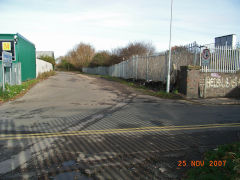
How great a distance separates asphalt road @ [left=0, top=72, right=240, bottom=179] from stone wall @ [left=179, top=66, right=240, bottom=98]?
486 cm

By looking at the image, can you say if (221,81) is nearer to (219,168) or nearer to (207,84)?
(207,84)

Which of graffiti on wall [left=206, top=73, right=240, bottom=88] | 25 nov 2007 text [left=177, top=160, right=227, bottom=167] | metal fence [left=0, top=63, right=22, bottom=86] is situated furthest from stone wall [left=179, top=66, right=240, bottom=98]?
metal fence [left=0, top=63, right=22, bottom=86]

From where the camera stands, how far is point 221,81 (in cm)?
1334

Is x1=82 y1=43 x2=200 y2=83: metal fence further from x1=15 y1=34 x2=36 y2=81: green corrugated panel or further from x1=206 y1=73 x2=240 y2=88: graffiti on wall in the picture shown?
x1=15 y1=34 x2=36 y2=81: green corrugated panel

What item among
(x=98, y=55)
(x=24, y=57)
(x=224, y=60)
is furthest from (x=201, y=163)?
(x=98, y=55)

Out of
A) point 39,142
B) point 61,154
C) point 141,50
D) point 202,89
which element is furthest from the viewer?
point 141,50

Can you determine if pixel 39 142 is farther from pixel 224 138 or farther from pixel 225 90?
pixel 225 90

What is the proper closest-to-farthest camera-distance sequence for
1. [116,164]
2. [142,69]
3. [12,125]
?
[116,164] < [12,125] < [142,69]

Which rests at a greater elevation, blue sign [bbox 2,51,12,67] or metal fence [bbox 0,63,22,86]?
blue sign [bbox 2,51,12,67]

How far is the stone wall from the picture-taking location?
12703 mm

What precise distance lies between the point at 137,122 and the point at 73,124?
2033 mm

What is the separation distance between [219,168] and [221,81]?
36.8ft

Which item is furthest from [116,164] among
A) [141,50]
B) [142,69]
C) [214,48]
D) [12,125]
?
[141,50]

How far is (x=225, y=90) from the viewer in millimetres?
13398
